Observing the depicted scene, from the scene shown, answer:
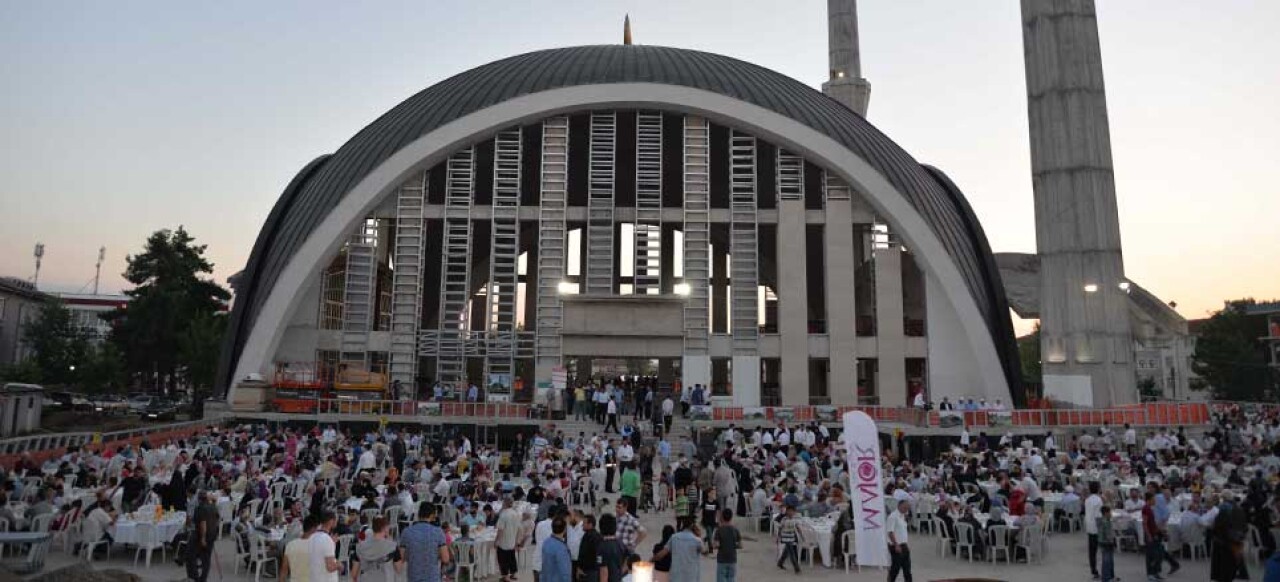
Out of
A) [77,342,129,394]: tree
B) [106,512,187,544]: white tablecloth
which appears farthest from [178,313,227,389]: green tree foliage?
[106,512,187,544]: white tablecloth

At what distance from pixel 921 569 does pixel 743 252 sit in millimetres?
23910

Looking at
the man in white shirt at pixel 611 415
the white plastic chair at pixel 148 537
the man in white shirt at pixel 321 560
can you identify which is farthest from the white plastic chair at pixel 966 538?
the man in white shirt at pixel 611 415

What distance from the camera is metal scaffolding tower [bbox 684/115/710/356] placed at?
35.7m

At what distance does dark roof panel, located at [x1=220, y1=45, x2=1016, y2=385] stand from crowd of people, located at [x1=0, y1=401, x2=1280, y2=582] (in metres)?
13.2

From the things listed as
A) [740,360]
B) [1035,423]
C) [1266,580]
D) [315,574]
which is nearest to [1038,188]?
[1035,423]

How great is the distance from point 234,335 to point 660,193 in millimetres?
20887

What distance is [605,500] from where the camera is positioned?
749 inches

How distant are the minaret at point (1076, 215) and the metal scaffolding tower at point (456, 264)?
87.8ft

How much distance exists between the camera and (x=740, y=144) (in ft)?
122

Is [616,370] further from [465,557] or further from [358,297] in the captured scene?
[465,557]

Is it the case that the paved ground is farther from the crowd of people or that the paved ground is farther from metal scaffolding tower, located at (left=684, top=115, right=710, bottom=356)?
metal scaffolding tower, located at (left=684, top=115, right=710, bottom=356)

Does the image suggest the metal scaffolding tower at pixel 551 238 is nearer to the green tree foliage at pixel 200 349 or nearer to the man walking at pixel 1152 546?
the man walking at pixel 1152 546

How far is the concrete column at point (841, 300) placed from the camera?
35.3m

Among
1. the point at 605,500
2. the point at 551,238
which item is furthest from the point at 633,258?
the point at 605,500
